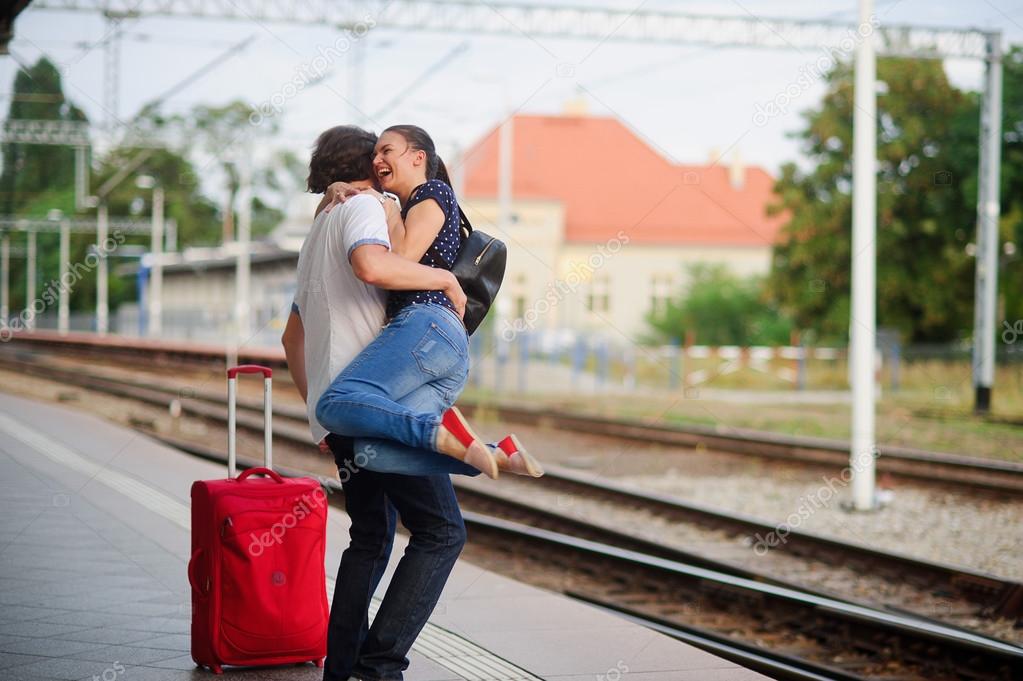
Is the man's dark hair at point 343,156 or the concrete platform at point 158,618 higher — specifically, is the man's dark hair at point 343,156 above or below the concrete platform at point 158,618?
above

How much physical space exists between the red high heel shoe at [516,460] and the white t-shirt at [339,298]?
0.62 metres

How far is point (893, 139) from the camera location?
32844 mm

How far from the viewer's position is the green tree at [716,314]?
142 feet

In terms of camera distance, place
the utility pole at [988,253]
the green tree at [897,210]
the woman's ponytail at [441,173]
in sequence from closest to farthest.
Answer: the woman's ponytail at [441,173] → the utility pole at [988,253] → the green tree at [897,210]

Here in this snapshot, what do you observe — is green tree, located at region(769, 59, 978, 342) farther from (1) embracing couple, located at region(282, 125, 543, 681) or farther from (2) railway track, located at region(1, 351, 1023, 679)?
(1) embracing couple, located at region(282, 125, 543, 681)

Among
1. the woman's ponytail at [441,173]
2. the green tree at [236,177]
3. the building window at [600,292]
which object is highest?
the green tree at [236,177]

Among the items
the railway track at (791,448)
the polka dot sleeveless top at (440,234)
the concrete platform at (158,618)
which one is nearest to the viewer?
the polka dot sleeveless top at (440,234)

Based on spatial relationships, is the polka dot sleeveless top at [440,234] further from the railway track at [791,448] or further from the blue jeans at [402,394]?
the railway track at [791,448]

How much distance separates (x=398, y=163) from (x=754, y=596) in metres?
4.08

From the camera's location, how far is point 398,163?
3.74 metres

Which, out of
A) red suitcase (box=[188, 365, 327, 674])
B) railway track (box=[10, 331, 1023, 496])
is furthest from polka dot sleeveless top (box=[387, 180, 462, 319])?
railway track (box=[10, 331, 1023, 496])

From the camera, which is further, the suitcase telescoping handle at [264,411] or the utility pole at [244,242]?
the utility pole at [244,242]

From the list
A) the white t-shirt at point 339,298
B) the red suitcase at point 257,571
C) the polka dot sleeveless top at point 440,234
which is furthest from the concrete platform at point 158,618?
the polka dot sleeveless top at point 440,234

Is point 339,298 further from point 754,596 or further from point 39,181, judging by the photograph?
point 39,181
